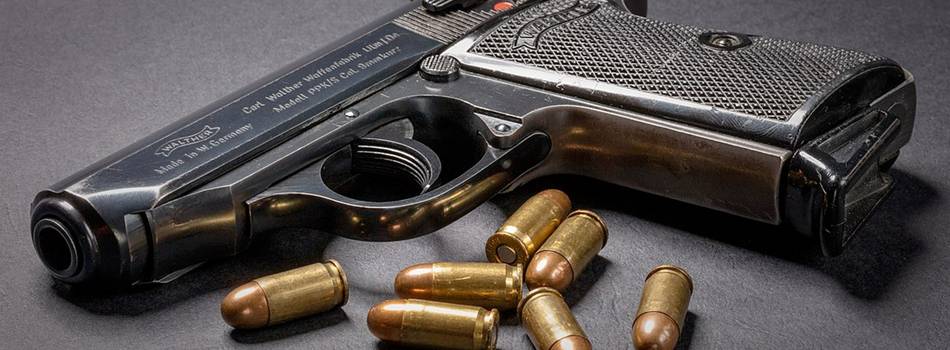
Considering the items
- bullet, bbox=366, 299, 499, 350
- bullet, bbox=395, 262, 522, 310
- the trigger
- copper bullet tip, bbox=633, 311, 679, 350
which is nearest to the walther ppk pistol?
the trigger

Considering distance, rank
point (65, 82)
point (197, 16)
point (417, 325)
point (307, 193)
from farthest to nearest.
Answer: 1. point (197, 16)
2. point (65, 82)
3. point (307, 193)
4. point (417, 325)

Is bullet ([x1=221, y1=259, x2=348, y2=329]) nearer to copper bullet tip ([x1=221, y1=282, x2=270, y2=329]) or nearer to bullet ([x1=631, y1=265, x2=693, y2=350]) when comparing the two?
copper bullet tip ([x1=221, y1=282, x2=270, y2=329])

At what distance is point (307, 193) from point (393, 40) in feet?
1.84

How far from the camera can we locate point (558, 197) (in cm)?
265

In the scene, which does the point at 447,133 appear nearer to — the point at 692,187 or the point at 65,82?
the point at 692,187

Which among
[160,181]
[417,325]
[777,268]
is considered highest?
[160,181]

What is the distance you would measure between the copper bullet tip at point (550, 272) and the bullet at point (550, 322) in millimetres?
44

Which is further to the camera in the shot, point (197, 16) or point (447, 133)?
point (197, 16)

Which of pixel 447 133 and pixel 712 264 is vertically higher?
pixel 447 133

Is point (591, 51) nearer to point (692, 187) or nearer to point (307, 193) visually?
point (692, 187)

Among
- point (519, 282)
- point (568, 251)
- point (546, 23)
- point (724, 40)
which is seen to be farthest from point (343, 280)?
point (724, 40)

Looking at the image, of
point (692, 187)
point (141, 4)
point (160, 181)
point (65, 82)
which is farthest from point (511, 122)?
point (141, 4)

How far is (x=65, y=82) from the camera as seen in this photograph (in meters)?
3.35

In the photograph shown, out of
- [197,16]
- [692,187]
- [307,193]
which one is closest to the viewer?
[307,193]
